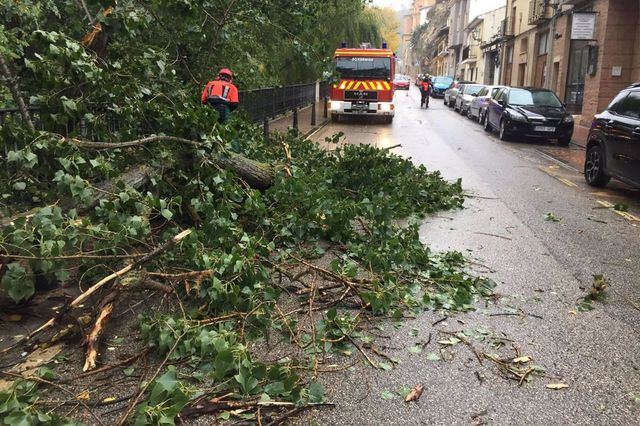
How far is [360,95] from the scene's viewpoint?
21.6m

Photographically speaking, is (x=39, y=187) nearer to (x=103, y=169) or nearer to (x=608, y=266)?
(x=103, y=169)

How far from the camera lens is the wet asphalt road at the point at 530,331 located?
323cm

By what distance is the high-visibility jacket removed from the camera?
9234mm

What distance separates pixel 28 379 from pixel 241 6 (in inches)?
267

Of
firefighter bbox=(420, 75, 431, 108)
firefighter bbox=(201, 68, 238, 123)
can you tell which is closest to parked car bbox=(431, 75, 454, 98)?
firefighter bbox=(420, 75, 431, 108)

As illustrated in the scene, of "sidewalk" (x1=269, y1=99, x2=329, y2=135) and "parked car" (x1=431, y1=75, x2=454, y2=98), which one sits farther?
"parked car" (x1=431, y1=75, x2=454, y2=98)

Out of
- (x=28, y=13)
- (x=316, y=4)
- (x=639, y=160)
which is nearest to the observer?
(x=28, y=13)

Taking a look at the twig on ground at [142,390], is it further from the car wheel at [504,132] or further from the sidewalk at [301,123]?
the car wheel at [504,132]

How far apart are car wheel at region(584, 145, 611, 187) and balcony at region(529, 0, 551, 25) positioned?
23608 millimetres

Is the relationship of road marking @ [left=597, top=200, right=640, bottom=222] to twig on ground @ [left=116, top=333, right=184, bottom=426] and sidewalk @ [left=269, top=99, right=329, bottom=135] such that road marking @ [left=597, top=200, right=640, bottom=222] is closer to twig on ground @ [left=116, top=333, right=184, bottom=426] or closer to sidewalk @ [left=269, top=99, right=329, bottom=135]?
twig on ground @ [left=116, top=333, right=184, bottom=426]

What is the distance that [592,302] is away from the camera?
4.86m

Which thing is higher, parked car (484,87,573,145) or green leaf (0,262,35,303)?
parked car (484,87,573,145)

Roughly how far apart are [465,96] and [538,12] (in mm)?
8520

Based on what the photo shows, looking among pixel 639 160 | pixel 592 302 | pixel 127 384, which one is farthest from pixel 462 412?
pixel 639 160
